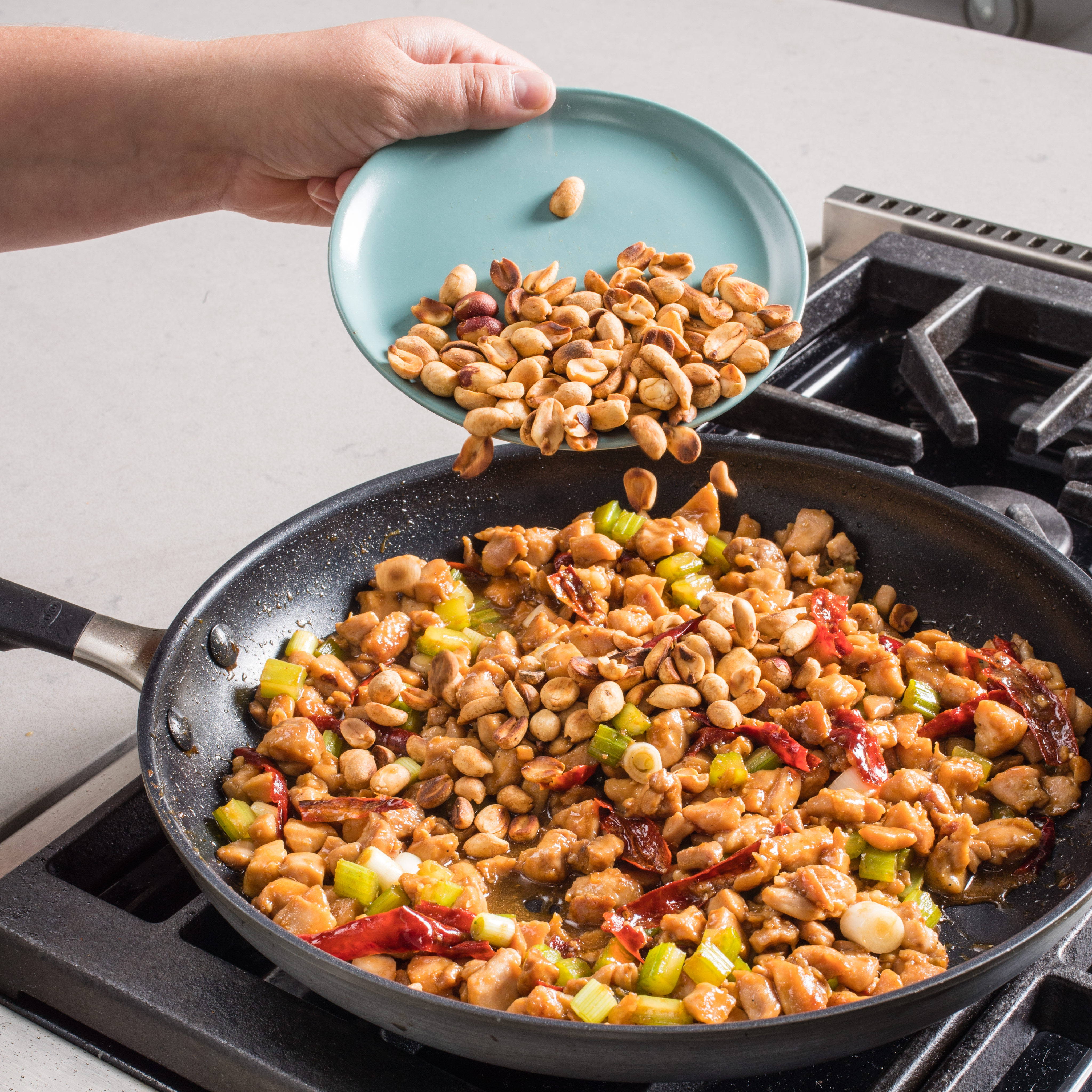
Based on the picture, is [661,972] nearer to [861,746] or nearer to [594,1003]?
[594,1003]

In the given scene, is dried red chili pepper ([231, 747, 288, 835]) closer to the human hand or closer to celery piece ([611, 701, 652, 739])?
celery piece ([611, 701, 652, 739])

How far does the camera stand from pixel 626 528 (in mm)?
1396

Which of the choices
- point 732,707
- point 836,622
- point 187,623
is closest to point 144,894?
point 187,623

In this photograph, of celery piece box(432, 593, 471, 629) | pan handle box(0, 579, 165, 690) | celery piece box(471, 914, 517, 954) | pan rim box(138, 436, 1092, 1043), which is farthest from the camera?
celery piece box(432, 593, 471, 629)

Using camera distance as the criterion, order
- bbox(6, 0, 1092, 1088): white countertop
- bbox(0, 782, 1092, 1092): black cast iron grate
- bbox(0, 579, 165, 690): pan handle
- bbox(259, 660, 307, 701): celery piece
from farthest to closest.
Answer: bbox(6, 0, 1092, 1088): white countertop, bbox(259, 660, 307, 701): celery piece, bbox(0, 579, 165, 690): pan handle, bbox(0, 782, 1092, 1092): black cast iron grate

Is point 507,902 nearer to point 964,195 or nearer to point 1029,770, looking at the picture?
point 1029,770

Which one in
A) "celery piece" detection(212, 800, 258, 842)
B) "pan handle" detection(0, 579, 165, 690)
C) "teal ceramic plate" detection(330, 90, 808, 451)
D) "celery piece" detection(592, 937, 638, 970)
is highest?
"teal ceramic plate" detection(330, 90, 808, 451)

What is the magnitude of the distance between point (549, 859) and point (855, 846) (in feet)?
0.93

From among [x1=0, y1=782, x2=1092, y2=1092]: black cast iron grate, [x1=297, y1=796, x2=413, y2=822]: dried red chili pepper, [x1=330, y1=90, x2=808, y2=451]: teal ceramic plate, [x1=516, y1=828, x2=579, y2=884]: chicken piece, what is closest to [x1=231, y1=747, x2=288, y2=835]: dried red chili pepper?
[x1=297, y1=796, x2=413, y2=822]: dried red chili pepper

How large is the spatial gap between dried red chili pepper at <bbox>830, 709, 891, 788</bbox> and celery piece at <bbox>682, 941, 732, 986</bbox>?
0.27m

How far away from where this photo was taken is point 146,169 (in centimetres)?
142

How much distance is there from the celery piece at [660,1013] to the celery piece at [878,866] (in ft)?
0.81

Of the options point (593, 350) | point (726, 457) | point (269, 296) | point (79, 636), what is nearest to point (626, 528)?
point (726, 457)

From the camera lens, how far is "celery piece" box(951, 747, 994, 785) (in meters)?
1.13
